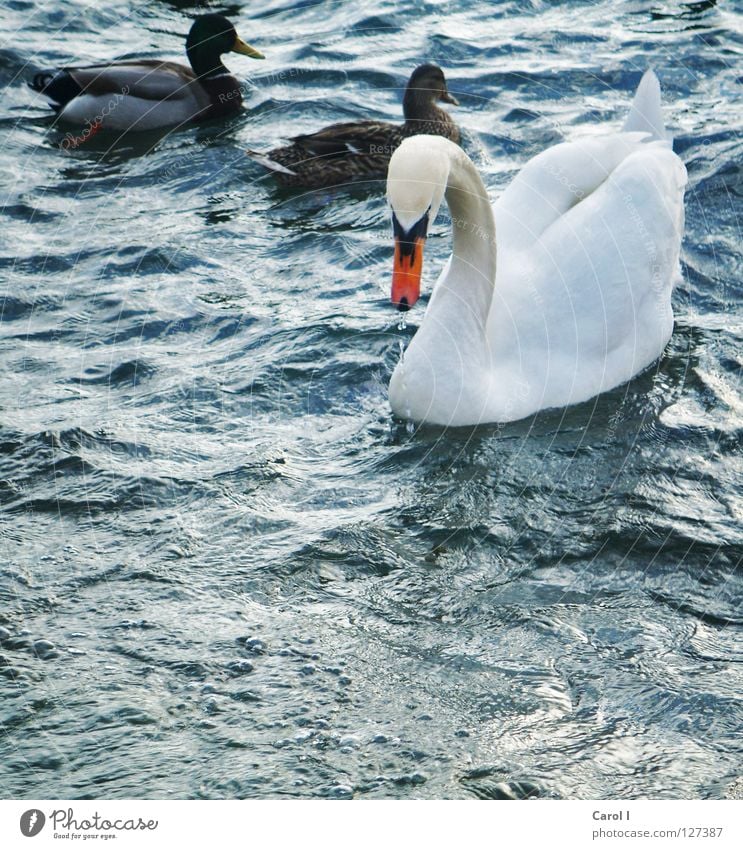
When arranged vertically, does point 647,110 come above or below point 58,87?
above

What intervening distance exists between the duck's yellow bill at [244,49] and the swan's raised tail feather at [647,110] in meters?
4.45

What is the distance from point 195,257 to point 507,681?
4.74 m

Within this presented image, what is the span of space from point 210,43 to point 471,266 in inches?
220

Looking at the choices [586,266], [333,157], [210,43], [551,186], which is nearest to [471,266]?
[586,266]

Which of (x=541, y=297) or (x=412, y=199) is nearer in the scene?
(x=412, y=199)

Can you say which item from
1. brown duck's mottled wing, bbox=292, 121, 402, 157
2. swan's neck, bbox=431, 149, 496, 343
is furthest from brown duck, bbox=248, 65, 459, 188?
swan's neck, bbox=431, 149, 496, 343

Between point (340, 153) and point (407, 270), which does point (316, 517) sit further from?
point (340, 153)

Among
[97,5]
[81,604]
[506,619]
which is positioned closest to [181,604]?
[81,604]

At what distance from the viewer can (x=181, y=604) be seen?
556 centimetres

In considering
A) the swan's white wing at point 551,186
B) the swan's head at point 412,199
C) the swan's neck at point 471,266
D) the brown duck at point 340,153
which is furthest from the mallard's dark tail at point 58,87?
the swan's head at point 412,199

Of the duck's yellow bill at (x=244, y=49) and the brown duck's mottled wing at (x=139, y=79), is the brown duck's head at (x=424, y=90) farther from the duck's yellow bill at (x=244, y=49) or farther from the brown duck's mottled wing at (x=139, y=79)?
the brown duck's mottled wing at (x=139, y=79)

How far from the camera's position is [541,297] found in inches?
274

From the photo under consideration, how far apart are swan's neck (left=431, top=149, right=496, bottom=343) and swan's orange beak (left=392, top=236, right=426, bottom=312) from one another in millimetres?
876

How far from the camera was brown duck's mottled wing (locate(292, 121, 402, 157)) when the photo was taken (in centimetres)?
986
